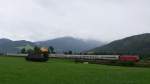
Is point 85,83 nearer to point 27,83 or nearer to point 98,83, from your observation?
point 98,83

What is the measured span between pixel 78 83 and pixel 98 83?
65.4 inches

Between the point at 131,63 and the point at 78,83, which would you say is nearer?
the point at 78,83

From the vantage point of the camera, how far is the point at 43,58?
→ 76.8 m

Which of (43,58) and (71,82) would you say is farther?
(43,58)

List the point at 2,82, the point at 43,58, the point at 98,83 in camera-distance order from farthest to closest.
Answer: the point at 43,58, the point at 98,83, the point at 2,82

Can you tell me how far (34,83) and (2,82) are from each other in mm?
2355

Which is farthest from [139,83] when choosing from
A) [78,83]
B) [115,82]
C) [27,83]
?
[27,83]

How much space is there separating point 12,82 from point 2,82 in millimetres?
758

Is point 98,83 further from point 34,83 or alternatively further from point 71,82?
point 34,83

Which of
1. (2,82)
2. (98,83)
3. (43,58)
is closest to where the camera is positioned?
(2,82)

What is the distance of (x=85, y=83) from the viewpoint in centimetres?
2536

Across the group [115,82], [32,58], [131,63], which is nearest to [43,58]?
[32,58]

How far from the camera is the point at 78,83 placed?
2531 centimetres

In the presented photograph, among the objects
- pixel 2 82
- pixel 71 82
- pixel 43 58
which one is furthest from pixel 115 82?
pixel 43 58
